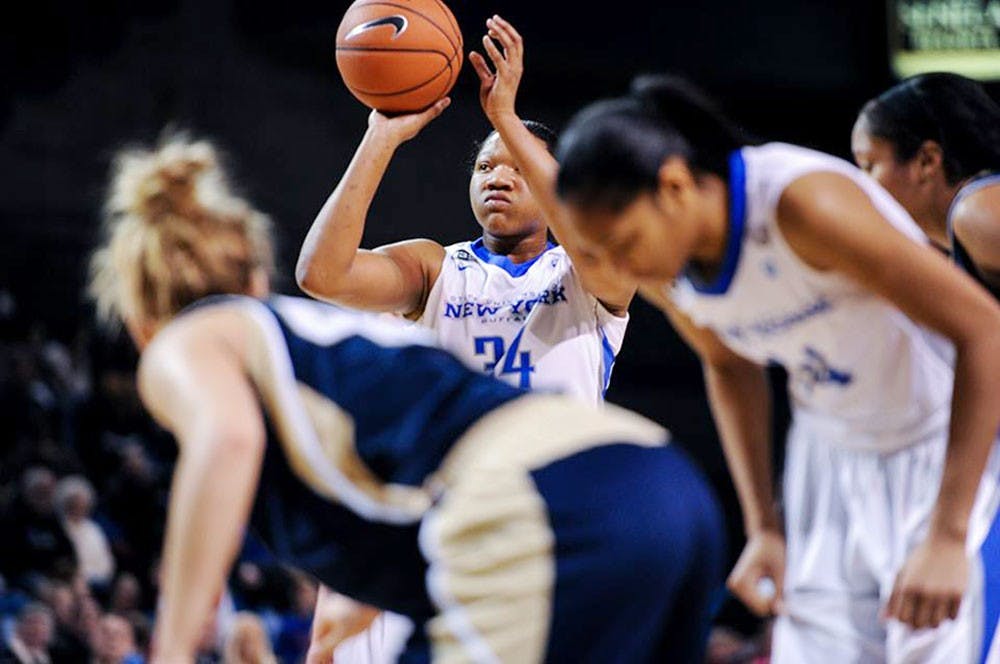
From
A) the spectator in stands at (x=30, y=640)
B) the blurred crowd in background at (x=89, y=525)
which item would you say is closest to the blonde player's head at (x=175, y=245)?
the blurred crowd in background at (x=89, y=525)

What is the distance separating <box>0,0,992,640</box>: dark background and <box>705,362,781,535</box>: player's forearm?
7.00m

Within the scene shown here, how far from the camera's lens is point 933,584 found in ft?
8.02

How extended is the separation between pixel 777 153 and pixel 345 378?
83cm

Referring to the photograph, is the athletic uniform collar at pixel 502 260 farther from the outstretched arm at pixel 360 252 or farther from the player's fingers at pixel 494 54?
the player's fingers at pixel 494 54

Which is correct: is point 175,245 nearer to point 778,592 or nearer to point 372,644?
point 778,592

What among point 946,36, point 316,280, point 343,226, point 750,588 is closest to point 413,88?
point 343,226

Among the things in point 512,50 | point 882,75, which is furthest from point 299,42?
point 512,50

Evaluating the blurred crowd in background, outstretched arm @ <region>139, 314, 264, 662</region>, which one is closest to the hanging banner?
the blurred crowd in background

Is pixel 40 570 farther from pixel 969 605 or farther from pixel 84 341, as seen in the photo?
pixel 969 605

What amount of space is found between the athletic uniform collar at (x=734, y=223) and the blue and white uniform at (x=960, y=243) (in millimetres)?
640

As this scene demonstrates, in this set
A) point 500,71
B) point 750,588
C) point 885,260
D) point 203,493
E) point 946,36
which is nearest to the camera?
point 203,493

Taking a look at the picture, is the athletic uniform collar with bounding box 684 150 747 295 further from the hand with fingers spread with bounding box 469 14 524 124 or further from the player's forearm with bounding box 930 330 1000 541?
the hand with fingers spread with bounding box 469 14 524 124

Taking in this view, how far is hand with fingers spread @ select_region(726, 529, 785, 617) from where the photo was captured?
2.82 meters

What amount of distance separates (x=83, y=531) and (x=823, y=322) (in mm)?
6264
